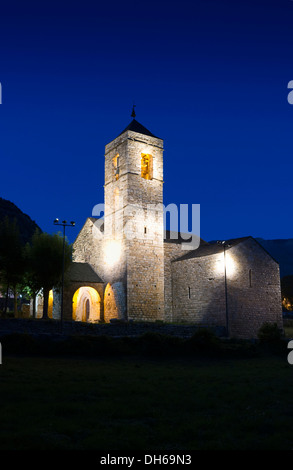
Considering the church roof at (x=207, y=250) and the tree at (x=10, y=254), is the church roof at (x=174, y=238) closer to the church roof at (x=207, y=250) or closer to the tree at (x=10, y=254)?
the church roof at (x=207, y=250)

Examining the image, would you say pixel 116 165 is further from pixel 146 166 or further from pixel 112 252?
pixel 112 252

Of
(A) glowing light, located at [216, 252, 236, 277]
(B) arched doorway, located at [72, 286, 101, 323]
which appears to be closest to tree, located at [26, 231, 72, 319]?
(B) arched doorway, located at [72, 286, 101, 323]

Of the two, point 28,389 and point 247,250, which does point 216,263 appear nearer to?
point 247,250

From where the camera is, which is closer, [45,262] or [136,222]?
[45,262]

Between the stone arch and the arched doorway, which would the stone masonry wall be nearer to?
the stone arch

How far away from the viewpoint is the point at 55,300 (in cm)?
3928

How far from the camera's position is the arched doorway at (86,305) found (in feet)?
124

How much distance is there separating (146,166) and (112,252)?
914 cm

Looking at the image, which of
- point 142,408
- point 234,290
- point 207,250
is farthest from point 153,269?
point 142,408

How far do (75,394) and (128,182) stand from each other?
28.0 metres

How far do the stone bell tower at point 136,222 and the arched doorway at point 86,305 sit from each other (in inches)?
107

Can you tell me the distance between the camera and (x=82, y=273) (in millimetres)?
38031

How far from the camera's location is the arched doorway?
37875 mm
